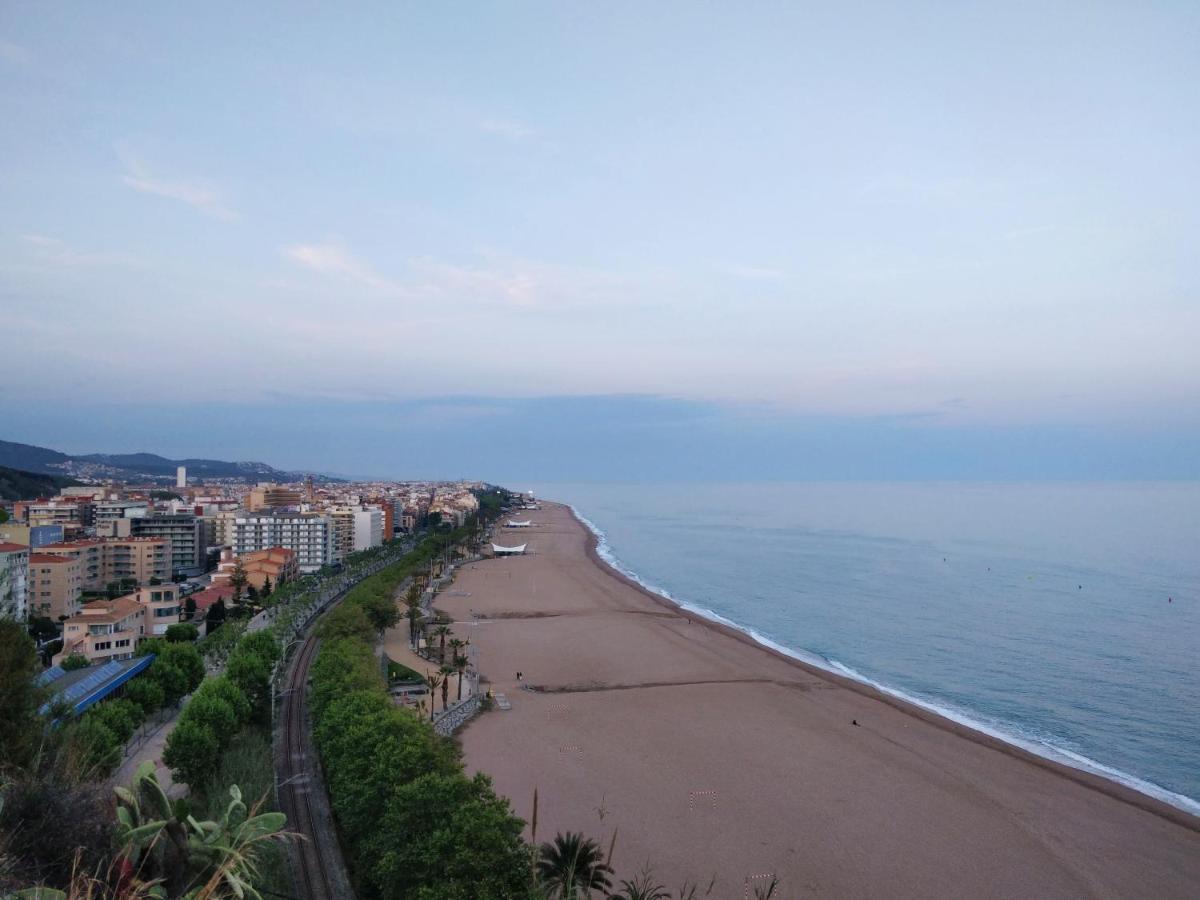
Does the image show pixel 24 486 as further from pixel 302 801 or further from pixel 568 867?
pixel 568 867

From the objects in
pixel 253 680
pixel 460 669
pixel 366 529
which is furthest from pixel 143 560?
pixel 460 669

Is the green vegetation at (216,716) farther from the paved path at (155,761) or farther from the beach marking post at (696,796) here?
the beach marking post at (696,796)

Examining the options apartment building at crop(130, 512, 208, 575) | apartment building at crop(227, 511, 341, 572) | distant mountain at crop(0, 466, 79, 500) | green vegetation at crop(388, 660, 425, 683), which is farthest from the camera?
distant mountain at crop(0, 466, 79, 500)

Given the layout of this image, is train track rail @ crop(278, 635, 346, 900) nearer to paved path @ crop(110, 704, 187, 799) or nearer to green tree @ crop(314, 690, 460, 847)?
green tree @ crop(314, 690, 460, 847)

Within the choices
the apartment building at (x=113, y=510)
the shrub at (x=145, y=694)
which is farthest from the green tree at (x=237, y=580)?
the shrub at (x=145, y=694)

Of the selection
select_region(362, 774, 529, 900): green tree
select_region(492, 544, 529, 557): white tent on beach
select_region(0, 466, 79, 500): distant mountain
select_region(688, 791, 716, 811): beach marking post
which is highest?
select_region(0, 466, 79, 500): distant mountain

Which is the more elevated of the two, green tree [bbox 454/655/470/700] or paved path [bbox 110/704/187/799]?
green tree [bbox 454/655/470/700]

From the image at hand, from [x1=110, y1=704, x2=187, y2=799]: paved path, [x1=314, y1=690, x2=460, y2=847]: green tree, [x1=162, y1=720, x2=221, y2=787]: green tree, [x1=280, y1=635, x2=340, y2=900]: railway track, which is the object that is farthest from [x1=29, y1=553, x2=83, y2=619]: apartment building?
[x1=314, y1=690, x2=460, y2=847]: green tree
